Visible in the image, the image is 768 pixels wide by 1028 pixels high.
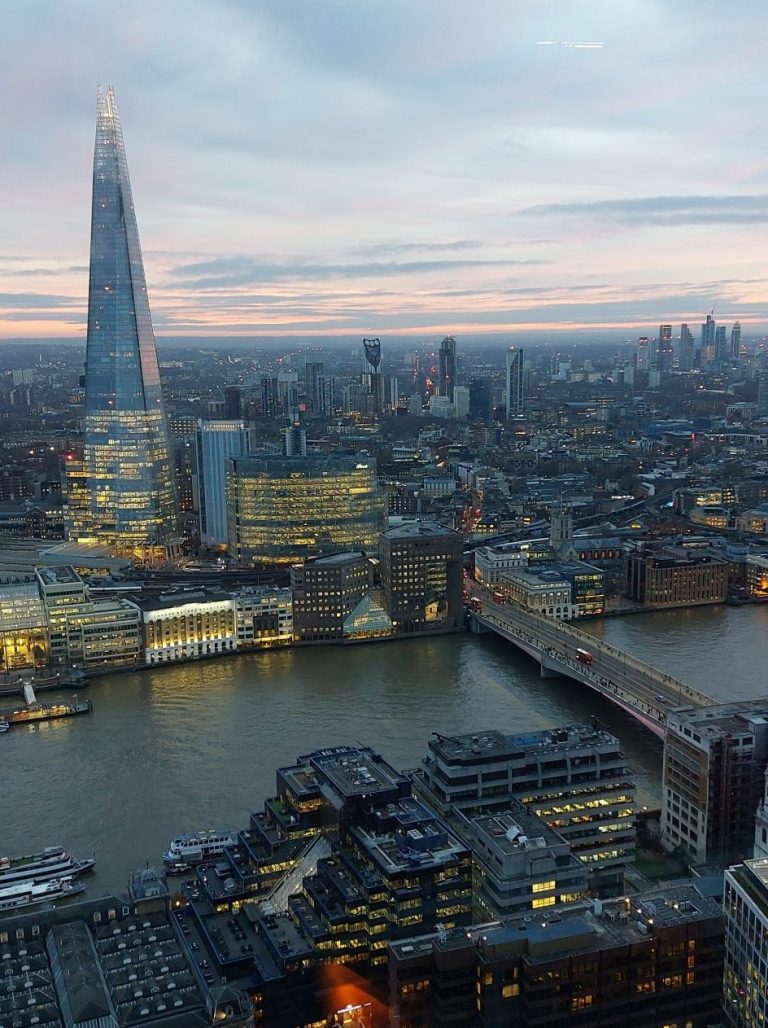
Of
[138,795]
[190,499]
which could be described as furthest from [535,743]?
[190,499]

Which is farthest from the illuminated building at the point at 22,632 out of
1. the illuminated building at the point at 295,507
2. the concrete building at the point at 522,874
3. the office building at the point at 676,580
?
the office building at the point at 676,580

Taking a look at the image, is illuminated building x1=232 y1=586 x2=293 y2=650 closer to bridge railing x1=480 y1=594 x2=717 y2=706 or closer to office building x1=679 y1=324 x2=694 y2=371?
bridge railing x1=480 y1=594 x2=717 y2=706

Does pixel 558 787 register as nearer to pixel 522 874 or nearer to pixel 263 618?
pixel 522 874

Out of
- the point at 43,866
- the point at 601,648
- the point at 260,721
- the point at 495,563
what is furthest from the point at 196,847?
the point at 495,563

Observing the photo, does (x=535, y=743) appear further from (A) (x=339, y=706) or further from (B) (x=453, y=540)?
(B) (x=453, y=540)

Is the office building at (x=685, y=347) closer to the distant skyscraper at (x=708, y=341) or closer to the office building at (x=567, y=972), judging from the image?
the distant skyscraper at (x=708, y=341)

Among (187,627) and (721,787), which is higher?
(721,787)
